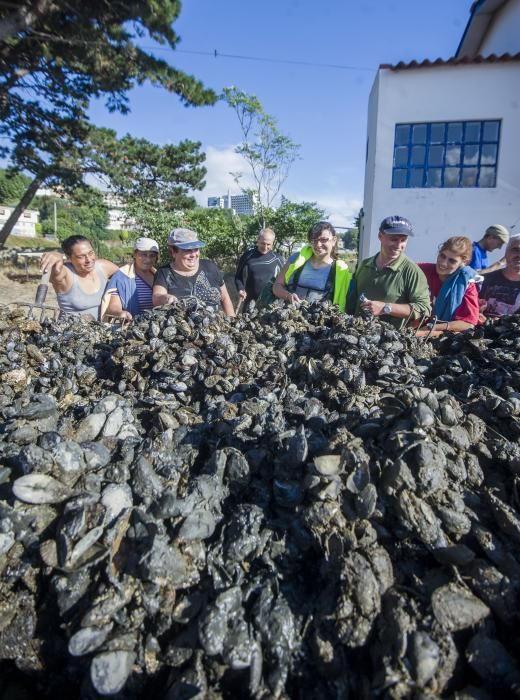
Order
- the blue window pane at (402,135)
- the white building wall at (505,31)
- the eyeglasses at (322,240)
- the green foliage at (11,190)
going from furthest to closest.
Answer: the green foliage at (11,190), the white building wall at (505,31), the blue window pane at (402,135), the eyeglasses at (322,240)

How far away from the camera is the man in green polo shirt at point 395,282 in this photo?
8.89 feet

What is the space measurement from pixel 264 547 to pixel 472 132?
1029 cm

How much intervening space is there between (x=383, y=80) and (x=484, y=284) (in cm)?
761

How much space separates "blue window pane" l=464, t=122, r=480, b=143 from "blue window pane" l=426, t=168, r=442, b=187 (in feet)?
2.76

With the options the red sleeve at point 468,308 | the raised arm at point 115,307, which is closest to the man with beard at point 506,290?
the red sleeve at point 468,308

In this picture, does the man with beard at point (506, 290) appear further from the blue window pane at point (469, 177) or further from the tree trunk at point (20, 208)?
the tree trunk at point (20, 208)

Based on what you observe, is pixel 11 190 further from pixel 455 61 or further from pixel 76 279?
pixel 76 279

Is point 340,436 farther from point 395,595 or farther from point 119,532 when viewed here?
point 119,532

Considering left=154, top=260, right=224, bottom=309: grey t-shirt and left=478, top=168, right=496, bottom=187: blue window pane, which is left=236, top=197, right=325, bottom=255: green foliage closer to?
left=478, top=168, right=496, bottom=187: blue window pane

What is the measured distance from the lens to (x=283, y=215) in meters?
13.5

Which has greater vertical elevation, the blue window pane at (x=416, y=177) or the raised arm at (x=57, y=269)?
the blue window pane at (x=416, y=177)

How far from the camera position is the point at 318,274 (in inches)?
123

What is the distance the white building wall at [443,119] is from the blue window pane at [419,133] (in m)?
0.16

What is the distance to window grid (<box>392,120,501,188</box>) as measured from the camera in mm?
8844
